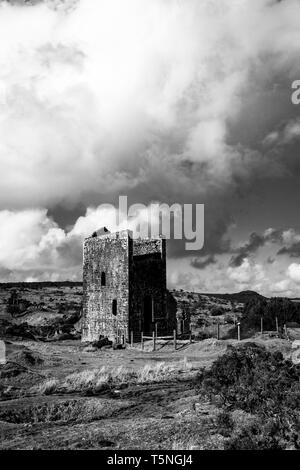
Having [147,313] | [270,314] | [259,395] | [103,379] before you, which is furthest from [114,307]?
[259,395]

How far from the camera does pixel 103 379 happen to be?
15797 millimetres

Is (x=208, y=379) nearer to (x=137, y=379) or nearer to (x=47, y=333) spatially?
(x=137, y=379)

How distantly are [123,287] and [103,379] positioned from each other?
16076 millimetres

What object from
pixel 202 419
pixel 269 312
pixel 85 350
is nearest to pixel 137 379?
pixel 202 419

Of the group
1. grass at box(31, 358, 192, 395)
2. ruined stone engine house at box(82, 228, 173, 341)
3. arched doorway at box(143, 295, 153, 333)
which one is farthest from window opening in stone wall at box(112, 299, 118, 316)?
grass at box(31, 358, 192, 395)

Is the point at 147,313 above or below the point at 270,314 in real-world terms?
above

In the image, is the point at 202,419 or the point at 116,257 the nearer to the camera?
the point at 202,419

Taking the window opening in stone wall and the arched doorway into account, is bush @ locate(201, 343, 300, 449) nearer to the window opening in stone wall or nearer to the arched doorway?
the window opening in stone wall

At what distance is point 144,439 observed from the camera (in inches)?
322

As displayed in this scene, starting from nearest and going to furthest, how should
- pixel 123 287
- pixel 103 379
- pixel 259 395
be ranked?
pixel 259 395 → pixel 103 379 → pixel 123 287

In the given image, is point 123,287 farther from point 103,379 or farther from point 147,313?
point 103,379
